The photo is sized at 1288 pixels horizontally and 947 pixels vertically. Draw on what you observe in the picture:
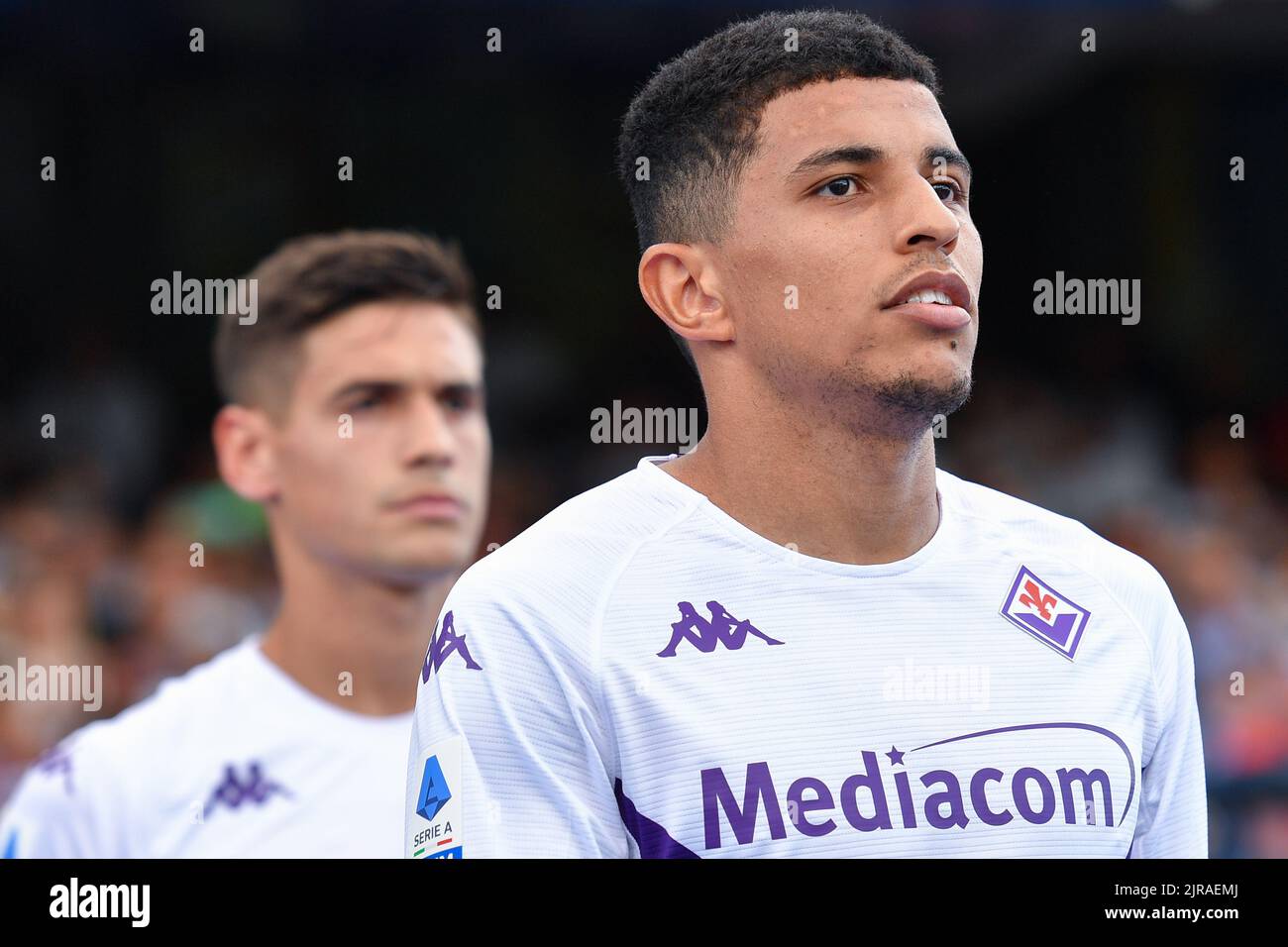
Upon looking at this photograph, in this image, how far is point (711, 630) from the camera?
291 cm

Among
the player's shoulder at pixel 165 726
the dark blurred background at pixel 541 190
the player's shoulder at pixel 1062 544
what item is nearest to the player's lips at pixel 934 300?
the player's shoulder at pixel 1062 544

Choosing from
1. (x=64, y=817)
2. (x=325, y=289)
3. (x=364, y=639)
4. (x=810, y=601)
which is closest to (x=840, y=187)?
(x=810, y=601)

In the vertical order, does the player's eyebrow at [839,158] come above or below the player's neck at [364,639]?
above

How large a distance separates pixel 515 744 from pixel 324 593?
96.8 inches

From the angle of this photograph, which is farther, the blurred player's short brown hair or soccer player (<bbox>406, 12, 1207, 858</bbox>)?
the blurred player's short brown hair

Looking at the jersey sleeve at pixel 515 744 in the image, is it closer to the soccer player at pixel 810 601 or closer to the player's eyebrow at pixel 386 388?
the soccer player at pixel 810 601

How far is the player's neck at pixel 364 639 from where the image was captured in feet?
16.4

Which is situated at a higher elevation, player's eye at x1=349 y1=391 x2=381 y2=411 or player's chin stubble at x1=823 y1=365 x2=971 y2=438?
player's eye at x1=349 y1=391 x2=381 y2=411

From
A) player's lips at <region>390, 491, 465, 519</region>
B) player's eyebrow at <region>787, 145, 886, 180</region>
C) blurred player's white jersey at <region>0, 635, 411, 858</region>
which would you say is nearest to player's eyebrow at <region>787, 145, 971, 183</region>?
player's eyebrow at <region>787, 145, 886, 180</region>

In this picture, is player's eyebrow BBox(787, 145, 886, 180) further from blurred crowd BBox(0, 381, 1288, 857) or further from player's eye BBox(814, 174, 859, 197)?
blurred crowd BBox(0, 381, 1288, 857)

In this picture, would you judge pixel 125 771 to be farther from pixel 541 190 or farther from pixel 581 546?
pixel 541 190

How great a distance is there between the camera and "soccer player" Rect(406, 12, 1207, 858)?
2.75 m

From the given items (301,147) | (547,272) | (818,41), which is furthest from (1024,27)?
(818,41)
